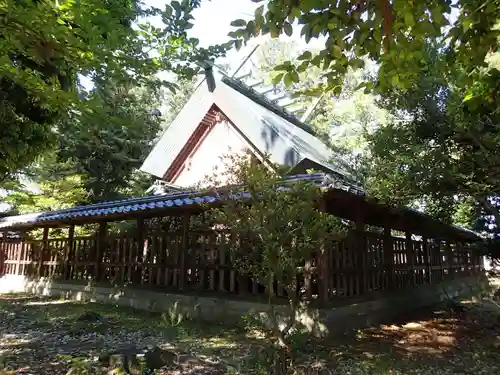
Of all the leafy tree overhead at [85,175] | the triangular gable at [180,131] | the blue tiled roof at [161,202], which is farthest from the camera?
the leafy tree overhead at [85,175]

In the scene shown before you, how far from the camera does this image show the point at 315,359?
219 inches

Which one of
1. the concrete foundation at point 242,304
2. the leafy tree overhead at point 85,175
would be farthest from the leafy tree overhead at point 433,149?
the leafy tree overhead at point 85,175

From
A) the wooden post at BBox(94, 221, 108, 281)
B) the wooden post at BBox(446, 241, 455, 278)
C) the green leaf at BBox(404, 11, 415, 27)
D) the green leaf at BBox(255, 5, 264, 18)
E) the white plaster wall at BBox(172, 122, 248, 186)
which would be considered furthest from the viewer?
the wooden post at BBox(446, 241, 455, 278)

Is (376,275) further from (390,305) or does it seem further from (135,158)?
(135,158)

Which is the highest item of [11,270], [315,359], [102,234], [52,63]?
[52,63]

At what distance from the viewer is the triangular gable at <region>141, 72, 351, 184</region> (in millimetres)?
10562

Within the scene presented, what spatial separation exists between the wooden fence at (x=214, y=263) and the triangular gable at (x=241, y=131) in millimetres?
2495

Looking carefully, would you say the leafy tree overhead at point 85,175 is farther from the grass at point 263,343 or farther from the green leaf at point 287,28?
the green leaf at point 287,28

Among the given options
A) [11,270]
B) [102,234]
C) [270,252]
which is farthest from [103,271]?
[270,252]

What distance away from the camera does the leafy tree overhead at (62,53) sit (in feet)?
8.72

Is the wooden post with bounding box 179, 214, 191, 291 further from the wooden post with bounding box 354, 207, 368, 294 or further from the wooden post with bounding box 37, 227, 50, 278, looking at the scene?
the wooden post with bounding box 37, 227, 50, 278

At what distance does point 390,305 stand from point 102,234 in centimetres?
763

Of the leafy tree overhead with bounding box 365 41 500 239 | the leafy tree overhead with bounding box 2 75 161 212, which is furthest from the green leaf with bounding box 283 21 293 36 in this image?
the leafy tree overhead with bounding box 2 75 161 212

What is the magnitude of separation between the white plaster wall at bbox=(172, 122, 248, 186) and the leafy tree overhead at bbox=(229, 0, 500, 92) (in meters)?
→ 9.51
